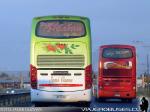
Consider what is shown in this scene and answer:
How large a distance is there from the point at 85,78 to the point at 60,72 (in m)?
1.22

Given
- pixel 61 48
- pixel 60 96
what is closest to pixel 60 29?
pixel 61 48

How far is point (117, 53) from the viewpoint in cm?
4006

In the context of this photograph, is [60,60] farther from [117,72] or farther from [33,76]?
[117,72]

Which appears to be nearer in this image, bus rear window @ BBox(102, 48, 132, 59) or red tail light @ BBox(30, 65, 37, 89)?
red tail light @ BBox(30, 65, 37, 89)

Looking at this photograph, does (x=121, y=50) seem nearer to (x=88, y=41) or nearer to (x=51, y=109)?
(x=88, y=41)

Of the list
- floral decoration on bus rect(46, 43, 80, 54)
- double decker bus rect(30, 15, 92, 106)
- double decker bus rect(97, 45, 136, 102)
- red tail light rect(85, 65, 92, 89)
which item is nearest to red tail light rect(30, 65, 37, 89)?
double decker bus rect(30, 15, 92, 106)

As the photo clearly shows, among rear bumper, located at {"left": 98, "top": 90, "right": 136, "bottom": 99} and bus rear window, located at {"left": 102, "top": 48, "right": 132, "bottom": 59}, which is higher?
bus rear window, located at {"left": 102, "top": 48, "right": 132, "bottom": 59}

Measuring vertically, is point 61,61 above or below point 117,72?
above

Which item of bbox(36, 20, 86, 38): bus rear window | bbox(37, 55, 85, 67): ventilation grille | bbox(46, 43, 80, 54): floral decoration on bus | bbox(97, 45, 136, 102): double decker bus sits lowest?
bbox(97, 45, 136, 102): double decker bus

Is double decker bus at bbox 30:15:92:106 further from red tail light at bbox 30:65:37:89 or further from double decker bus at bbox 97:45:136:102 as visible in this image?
double decker bus at bbox 97:45:136:102

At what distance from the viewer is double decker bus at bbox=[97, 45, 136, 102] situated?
39.7m

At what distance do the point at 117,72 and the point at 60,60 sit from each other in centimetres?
1337

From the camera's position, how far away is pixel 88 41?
89.5 feet

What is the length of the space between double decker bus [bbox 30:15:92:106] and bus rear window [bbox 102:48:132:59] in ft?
38.6
